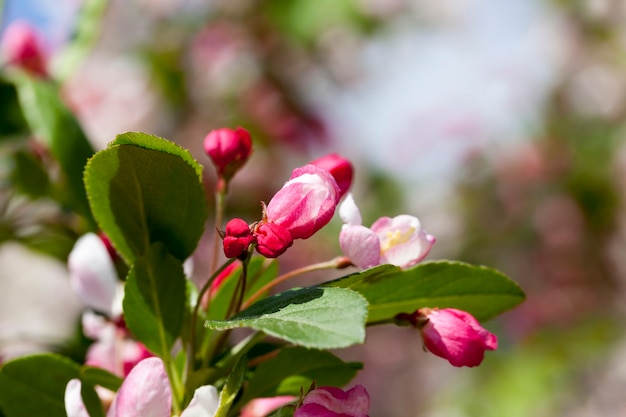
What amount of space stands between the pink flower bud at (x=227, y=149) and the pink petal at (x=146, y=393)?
199 millimetres

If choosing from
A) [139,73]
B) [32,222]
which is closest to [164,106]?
[139,73]

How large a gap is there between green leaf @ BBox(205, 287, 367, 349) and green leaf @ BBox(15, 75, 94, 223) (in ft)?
1.45

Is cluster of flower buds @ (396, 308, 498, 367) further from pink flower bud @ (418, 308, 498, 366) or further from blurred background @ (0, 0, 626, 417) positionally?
blurred background @ (0, 0, 626, 417)

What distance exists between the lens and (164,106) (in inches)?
96.9

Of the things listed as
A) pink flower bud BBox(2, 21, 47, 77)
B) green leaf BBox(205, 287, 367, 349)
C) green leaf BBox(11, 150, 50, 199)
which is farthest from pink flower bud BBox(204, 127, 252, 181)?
pink flower bud BBox(2, 21, 47, 77)

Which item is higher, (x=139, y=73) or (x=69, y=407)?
(x=69, y=407)

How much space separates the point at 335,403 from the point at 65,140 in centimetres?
54

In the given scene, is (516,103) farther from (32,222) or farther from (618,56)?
(32,222)

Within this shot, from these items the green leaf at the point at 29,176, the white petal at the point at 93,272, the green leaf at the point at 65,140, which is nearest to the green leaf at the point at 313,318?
the white petal at the point at 93,272

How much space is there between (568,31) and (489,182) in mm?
1028

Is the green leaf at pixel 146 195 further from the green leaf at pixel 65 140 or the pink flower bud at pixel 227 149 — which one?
the green leaf at pixel 65 140

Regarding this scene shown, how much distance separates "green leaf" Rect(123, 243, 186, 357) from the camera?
22.3 inches

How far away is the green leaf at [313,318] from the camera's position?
400 mm

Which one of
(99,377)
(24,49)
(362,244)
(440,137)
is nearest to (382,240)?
Result: (362,244)
